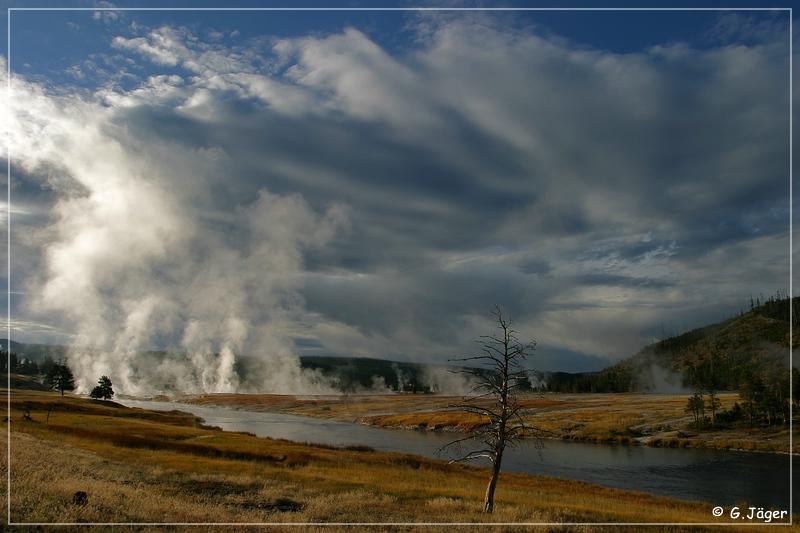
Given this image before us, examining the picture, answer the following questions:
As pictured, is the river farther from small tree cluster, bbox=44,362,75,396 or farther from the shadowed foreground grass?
small tree cluster, bbox=44,362,75,396

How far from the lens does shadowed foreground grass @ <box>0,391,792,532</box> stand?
18.7 m

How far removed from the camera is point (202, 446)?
150 ft

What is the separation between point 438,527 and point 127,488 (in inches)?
569

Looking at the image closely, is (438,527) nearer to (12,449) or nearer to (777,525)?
(777,525)

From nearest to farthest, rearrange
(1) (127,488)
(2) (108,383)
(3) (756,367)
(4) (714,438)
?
(1) (127,488)
(4) (714,438)
(2) (108,383)
(3) (756,367)

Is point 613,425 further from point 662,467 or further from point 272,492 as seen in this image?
point 272,492

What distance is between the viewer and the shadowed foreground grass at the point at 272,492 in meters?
18.7

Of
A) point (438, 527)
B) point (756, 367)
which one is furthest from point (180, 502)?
point (756, 367)

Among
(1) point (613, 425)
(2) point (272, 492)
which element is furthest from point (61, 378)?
(2) point (272, 492)

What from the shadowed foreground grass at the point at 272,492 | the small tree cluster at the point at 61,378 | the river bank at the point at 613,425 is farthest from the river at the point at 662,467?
the small tree cluster at the point at 61,378

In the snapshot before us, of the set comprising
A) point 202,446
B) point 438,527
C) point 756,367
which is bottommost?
point 756,367

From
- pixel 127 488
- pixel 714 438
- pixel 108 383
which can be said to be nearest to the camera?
pixel 127 488

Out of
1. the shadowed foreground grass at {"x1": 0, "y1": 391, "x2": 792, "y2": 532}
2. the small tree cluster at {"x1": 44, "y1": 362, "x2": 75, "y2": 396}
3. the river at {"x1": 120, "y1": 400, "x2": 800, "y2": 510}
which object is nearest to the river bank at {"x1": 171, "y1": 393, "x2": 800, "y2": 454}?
the river at {"x1": 120, "y1": 400, "x2": 800, "y2": 510}

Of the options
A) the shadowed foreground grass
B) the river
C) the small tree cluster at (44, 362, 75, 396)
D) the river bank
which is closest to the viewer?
the shadowed foreground grass
